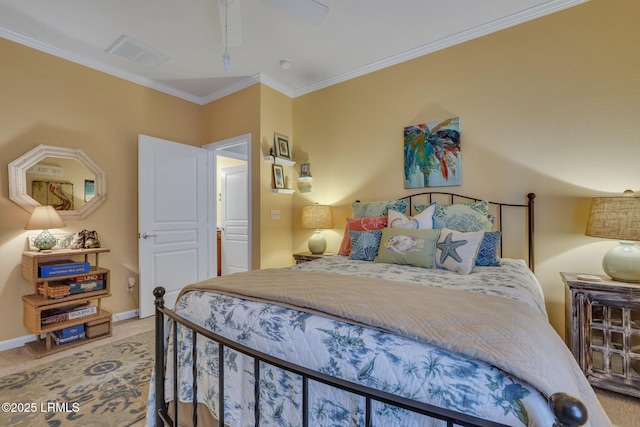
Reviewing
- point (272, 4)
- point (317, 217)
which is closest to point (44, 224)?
point (317, 217)

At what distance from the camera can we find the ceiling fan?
1727 millimetres

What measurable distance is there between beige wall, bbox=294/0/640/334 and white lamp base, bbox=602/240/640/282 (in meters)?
0.24

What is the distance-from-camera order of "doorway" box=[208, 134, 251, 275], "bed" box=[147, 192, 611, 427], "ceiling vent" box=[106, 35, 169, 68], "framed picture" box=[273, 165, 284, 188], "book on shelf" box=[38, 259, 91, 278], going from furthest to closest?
1. "doorway" box=[208, 134, 251, 275]
2. "framed picture" box=[273, 165, 284, 188]
3. "ceiling vent" box=[106, 35, 169, 68]
4. "book on shelf" box=[38, 259, 91, 278]
5. "bed" box=[147, 192, 611, 427]

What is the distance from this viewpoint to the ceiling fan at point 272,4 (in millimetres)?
1727

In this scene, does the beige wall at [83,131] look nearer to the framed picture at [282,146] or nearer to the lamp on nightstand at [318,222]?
the framed picture at [282,146]

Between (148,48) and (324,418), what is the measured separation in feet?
10.9

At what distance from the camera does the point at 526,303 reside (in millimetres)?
1141

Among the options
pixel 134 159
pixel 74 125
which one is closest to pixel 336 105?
pixel 134 159

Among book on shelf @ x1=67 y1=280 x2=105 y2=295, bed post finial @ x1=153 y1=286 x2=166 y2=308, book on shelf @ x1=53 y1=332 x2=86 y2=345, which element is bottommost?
book on shelf @ x1=53 y1=332 x2=86 y2=345

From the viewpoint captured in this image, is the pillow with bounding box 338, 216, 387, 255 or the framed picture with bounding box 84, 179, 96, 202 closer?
the pillow with bounding box 338, 216, 387, 255

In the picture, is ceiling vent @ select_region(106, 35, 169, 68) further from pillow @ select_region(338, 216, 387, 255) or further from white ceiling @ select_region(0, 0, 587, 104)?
pillow @ select_region(338, 216, 387, 255)

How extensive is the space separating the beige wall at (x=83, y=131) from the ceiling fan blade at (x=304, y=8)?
2.42 meters

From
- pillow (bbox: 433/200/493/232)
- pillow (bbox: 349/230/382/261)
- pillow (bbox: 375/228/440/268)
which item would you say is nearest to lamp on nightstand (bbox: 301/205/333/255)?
pillow (bbox: 349/230/382/261)

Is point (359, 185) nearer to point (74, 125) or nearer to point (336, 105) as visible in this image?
point (336, 105)
